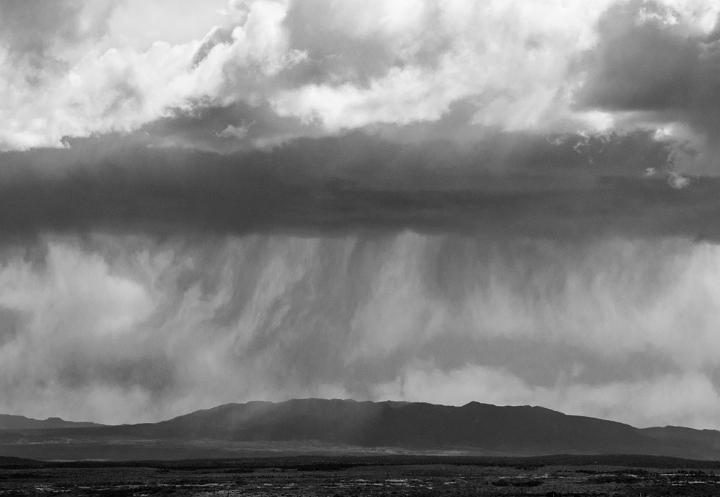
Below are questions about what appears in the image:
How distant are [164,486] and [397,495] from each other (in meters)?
46.5

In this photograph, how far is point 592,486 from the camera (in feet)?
591

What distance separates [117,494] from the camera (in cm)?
17425

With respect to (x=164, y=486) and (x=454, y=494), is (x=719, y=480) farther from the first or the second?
(x=164, y=486)

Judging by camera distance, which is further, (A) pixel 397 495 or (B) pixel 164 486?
(B) pixel 164 486

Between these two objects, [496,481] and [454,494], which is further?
[496,481]

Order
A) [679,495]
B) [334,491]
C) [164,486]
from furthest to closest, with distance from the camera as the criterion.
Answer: [164,486] → [334,491] → [679,495]

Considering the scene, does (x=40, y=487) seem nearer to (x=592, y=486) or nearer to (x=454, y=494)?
(x=454, y=494)

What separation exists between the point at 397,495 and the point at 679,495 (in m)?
37.8

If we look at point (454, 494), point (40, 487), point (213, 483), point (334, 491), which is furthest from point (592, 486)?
point (40, 487)

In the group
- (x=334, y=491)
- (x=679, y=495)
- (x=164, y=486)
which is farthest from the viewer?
(x=164, y=486)

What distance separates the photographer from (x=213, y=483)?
19825cm

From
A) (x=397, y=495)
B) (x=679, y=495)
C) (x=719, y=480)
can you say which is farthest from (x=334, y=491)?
(x=719, y=480)

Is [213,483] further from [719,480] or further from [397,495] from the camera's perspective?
[719,480]

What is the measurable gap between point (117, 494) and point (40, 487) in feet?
75.9
